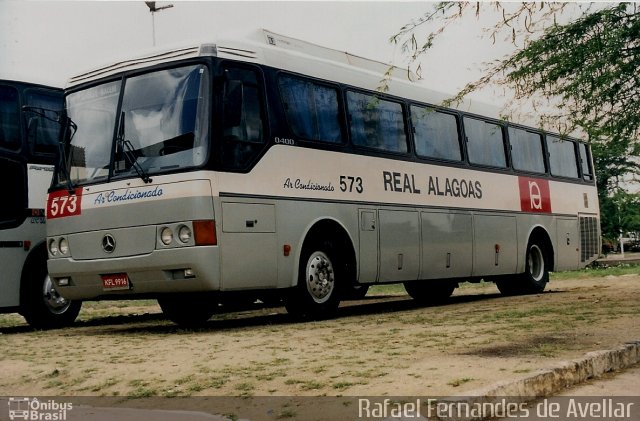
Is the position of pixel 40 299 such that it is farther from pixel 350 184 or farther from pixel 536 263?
pixel 536 263

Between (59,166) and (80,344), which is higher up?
(59,166)

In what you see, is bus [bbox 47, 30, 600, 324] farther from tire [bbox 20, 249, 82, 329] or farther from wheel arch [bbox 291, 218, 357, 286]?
tire [bbox 20, 249, 82, 329]

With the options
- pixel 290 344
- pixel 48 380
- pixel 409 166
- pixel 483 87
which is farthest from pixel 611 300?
pixel 48 380

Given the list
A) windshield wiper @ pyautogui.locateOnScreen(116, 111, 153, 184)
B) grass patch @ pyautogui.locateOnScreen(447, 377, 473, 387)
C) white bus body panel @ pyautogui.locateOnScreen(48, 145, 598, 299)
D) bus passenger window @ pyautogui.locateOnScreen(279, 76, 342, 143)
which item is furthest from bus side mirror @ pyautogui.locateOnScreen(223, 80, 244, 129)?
grass patch @ pyautogui.locateOnScreen(447, 377, 473, 387)

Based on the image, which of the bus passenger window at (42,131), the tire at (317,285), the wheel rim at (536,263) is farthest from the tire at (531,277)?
the bus passenger window at (42,131)

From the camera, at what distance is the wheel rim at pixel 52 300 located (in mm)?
12984

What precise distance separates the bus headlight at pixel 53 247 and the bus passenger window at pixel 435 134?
5.84m

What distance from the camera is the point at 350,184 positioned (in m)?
12.9

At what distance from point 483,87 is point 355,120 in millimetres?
2469

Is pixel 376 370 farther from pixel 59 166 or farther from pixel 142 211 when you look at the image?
pixel 59 166

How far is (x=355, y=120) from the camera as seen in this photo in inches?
521

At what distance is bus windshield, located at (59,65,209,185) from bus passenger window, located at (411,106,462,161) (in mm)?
4692

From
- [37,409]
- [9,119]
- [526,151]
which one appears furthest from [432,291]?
[37,409]

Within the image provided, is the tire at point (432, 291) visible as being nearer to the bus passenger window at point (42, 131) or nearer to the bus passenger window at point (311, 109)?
the bus passenger window at point (311, 109)
